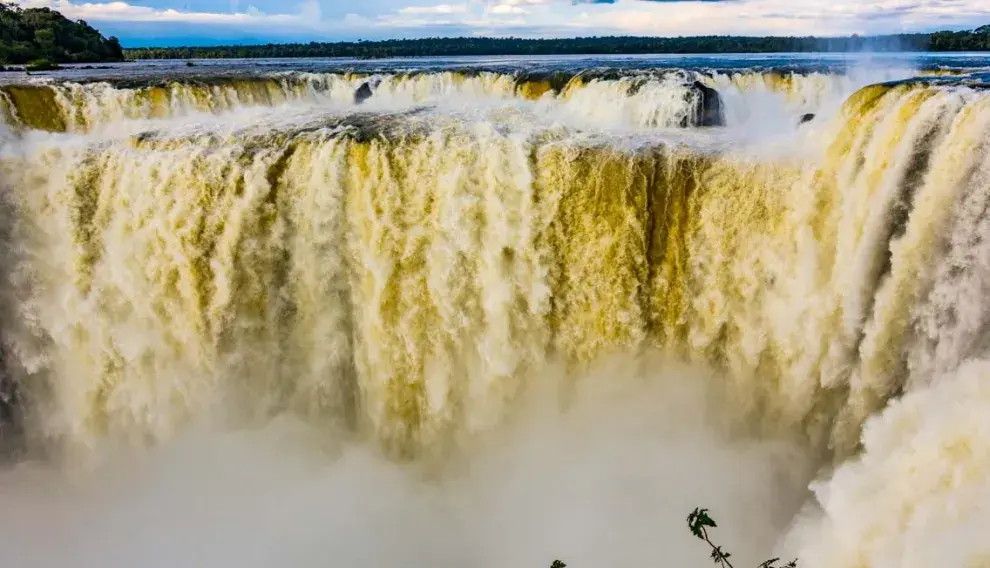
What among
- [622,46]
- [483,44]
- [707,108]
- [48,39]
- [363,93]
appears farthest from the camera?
[483,44]

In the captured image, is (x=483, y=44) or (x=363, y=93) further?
(x=483, y=44)

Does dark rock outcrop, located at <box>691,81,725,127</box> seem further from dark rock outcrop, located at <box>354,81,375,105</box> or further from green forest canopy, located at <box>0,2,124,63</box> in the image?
green forest canopy, located at <box>0,2,124,63</box>

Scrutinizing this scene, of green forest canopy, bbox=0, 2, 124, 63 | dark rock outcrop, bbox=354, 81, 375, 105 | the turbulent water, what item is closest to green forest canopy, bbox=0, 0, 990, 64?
green forest canopy, bbox=0, 2, 124, 63

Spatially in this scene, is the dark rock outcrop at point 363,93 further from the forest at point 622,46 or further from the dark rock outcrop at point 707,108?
the forest at point 622,46

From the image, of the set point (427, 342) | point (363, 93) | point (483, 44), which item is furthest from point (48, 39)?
point (427, 342)

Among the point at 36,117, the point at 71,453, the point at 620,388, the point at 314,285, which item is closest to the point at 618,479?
the point at 620,388

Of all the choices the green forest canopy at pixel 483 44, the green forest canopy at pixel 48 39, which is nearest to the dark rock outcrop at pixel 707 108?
the green forest canopy at pixel 483 44

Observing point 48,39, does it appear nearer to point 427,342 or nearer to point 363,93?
point 363,93
